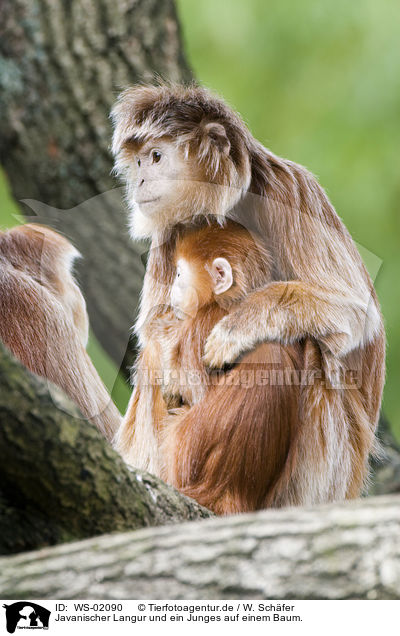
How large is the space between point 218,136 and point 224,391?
0.41 metres

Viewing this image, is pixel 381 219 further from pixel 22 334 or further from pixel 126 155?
pixel 22 334

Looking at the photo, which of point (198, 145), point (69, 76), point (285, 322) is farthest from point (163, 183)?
point (69, 76)

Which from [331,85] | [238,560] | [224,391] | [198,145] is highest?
[331,85]

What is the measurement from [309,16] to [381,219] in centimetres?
53

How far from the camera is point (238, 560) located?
0.96 meters

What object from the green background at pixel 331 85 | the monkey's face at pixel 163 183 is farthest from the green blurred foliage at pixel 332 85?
the monkey's face at pixel 163 183

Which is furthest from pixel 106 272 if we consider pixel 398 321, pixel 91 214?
pixel 398 321

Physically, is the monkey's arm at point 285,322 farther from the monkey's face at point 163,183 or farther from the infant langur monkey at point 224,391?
the monkey's face at point 163,183

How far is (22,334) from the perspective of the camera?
1473 millimetres

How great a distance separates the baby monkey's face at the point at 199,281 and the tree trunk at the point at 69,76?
765mm

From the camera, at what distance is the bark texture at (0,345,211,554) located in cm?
86
